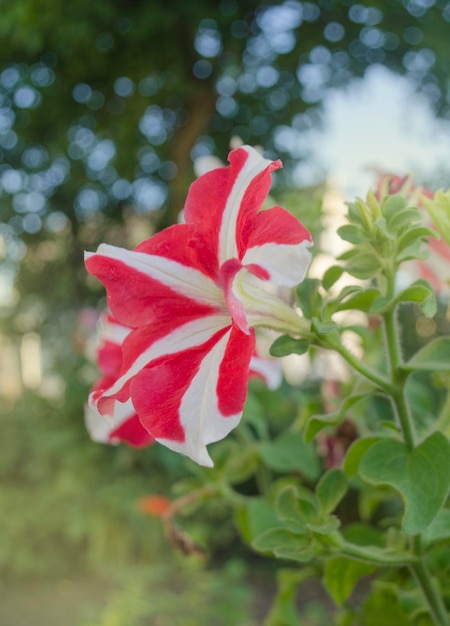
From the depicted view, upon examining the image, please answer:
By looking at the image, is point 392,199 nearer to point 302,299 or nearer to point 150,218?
point 302,299

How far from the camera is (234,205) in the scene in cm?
28

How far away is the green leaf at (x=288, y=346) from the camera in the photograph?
294 mm

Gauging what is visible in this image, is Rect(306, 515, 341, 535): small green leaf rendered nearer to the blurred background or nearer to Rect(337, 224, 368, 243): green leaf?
Rect(337, 224, 368, 243): green leaf

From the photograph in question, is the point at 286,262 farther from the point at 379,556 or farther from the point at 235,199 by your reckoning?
the point at 379,556

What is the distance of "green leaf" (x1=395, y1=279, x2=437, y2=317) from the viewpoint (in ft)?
0.95

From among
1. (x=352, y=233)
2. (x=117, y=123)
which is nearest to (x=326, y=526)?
(x=352, y=233)

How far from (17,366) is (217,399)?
537 centimetres

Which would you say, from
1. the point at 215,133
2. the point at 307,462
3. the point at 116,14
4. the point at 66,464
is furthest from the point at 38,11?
the point at 307,462

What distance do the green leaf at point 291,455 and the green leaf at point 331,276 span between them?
19 cm

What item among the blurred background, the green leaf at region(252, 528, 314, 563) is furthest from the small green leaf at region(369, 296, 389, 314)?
the blurred background

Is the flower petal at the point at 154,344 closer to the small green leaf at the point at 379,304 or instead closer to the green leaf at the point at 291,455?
the small green leaf at the point at 379,304

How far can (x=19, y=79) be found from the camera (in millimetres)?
4746

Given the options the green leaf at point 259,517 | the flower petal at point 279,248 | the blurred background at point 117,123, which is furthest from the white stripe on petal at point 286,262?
the blurred background at point 117,123

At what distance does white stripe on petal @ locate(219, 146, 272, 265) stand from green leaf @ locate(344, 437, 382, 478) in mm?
115
